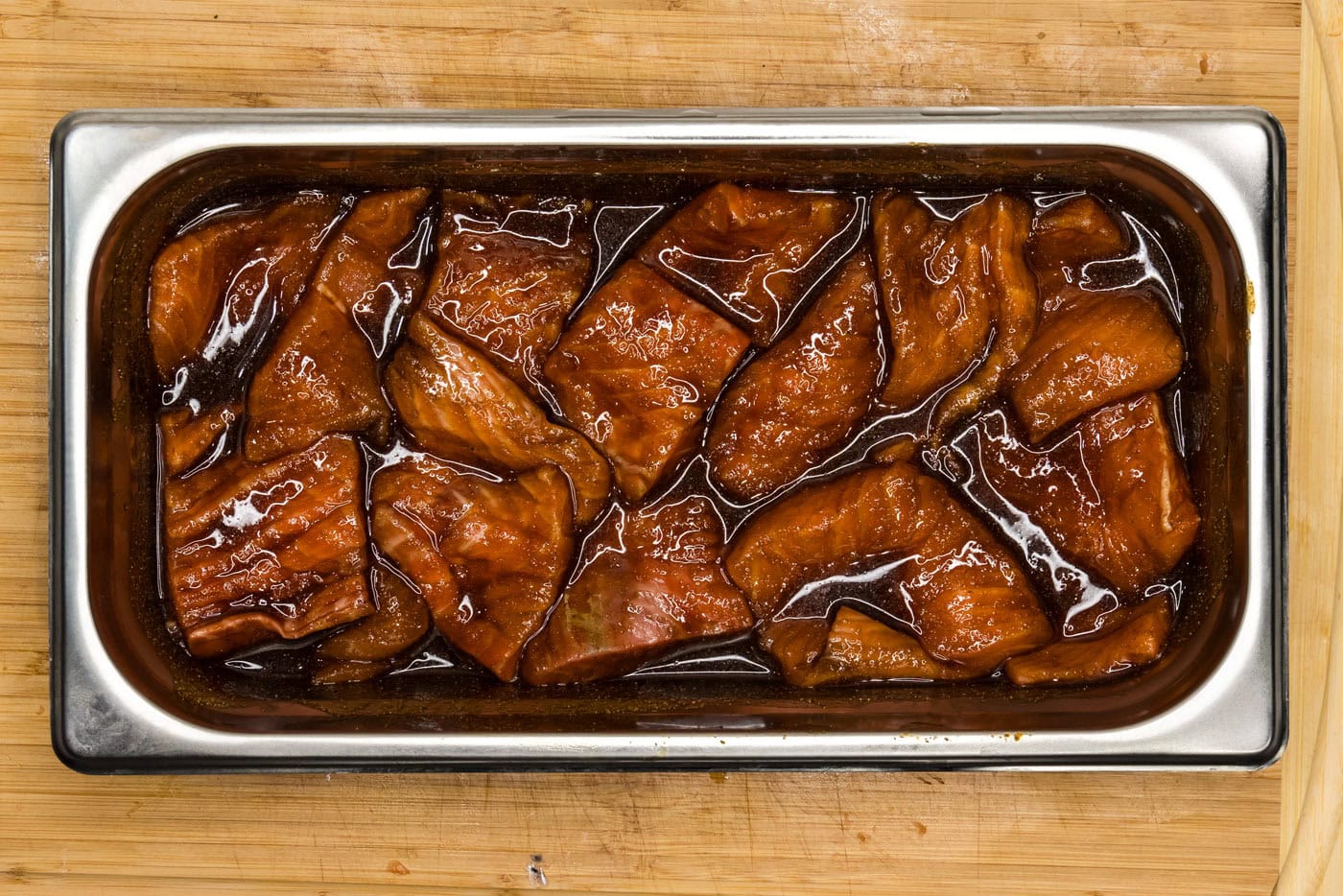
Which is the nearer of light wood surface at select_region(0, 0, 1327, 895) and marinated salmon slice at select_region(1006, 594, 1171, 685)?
marinated salmon slice at select_region(1006, 594, 1171, 685)

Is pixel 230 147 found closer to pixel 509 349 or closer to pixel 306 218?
pixel 306 218

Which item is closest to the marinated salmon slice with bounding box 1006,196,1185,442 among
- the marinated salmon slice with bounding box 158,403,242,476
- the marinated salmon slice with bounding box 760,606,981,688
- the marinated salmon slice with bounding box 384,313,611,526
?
the marinated salmon slice with bounding box 760,606,981,688

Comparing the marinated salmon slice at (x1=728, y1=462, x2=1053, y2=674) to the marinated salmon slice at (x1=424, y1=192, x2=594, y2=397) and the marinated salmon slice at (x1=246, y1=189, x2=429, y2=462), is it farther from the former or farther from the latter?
the marinated salmon slice at (x1=246, y1=189, x2=429, y2=462)

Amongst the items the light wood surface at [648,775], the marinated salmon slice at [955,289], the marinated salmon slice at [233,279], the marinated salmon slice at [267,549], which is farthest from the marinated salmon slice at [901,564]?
the marinated salmon slice at [233,279]

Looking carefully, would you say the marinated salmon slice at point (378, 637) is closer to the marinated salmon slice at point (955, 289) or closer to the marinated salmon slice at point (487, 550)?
the marinated salmon slice at point (487, 550)

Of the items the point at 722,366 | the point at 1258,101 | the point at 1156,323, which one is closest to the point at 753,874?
the point at 722,366

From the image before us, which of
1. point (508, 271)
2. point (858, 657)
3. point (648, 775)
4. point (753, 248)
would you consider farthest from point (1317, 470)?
point (508, 271)
